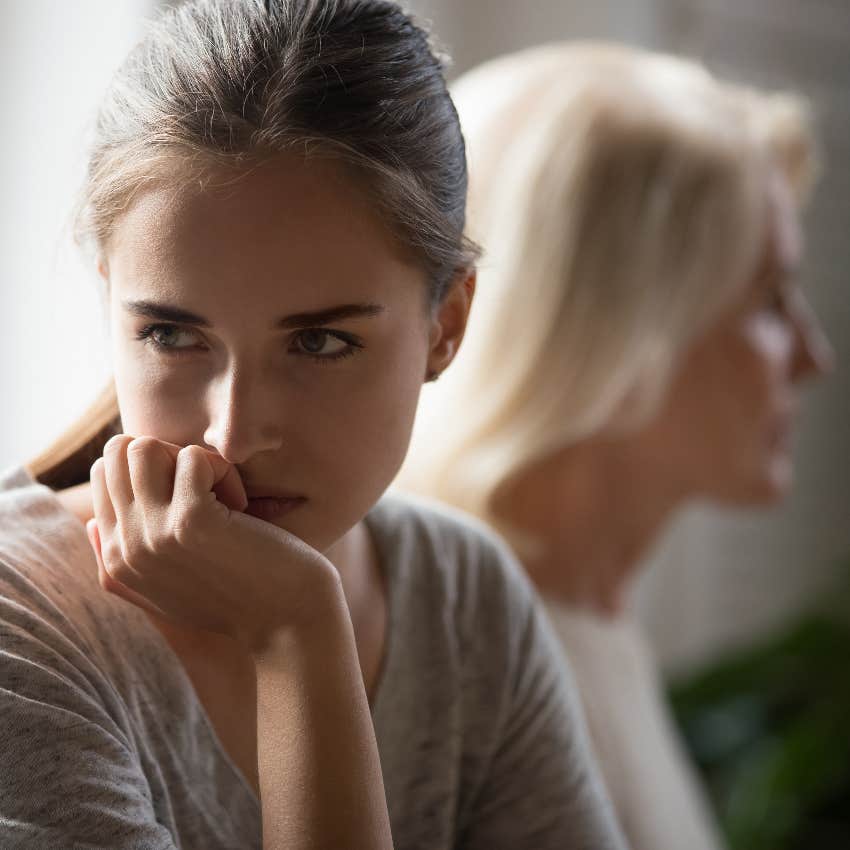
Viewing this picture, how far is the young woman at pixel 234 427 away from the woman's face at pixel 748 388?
0.92 metres

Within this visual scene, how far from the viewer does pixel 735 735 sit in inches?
87.1

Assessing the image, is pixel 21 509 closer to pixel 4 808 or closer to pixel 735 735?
pixel 4 808

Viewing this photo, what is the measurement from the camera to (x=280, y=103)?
0.58 m

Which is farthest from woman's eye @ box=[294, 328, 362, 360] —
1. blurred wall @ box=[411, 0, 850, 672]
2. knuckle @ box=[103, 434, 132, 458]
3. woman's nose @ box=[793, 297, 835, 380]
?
blurred wall @ box=[411, 0, 850, 672]

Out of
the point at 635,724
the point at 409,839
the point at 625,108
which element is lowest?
the point at 635,724

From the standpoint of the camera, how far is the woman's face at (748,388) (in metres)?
1.53

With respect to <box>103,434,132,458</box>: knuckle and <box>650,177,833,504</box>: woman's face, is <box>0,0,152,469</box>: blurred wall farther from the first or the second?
<box>103,434,132,458</box>: knuckle

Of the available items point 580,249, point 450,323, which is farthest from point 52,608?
point 580,249

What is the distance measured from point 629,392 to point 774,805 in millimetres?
904

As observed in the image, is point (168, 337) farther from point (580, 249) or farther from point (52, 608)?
point (580, 249)

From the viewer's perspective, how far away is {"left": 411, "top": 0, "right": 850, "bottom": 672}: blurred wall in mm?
2568

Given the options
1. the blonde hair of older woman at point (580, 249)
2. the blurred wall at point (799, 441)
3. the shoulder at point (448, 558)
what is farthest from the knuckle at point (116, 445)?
the blurred wall at point (799, 441)

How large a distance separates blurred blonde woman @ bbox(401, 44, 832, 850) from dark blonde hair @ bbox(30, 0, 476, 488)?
0.72 meters

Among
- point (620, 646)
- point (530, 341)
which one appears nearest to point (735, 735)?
point (620, 646)
